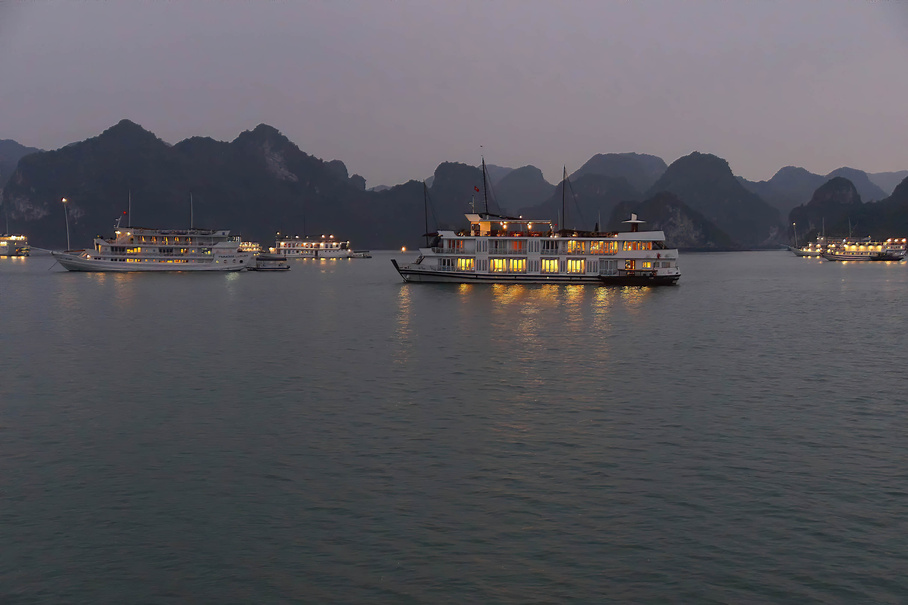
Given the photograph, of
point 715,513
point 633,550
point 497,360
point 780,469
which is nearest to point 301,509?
point 633,550

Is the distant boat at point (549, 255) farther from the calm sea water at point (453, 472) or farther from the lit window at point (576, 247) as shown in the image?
the calm sea water at point (453, 472)

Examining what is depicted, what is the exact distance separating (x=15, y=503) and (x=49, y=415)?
1191 centimetres

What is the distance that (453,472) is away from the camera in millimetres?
22625

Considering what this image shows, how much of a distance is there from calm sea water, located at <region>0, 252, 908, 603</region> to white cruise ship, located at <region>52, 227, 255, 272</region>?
11261cm

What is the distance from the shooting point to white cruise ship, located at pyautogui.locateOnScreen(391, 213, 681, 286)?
10919 cm

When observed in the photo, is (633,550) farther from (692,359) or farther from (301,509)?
(692,359)

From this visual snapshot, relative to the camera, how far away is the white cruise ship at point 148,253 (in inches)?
6270

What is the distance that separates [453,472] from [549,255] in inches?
3537

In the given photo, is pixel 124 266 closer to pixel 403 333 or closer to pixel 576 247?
pixel 576 247

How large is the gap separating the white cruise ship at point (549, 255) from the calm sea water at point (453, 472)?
56.2 m

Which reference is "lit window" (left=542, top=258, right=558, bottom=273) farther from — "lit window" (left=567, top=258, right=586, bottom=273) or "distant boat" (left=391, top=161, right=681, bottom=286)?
"lit window" (left=567, top=258, right=586, bottom=273)

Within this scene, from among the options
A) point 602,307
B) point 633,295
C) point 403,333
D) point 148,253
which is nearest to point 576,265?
point 633,295

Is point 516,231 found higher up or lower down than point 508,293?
higher up

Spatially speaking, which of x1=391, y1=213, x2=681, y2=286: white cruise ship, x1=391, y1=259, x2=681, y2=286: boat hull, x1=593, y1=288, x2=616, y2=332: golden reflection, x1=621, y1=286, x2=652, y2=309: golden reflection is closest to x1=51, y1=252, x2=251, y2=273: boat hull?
x1=391, y1=213, x2=681, y2=286: white cruise ship
